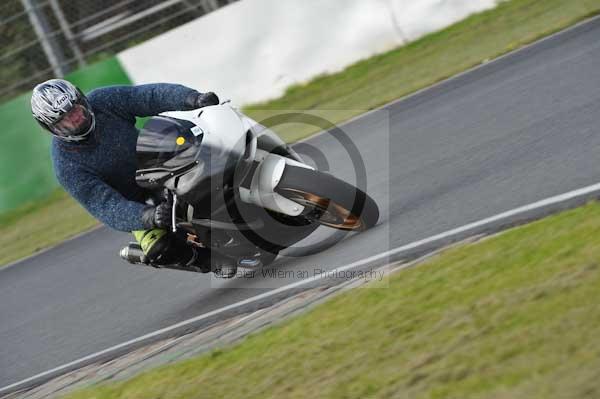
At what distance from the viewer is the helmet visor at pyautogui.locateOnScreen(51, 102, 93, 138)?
19.1 feet

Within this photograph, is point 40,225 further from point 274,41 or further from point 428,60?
point 428,60

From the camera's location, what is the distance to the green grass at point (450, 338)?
3361mm

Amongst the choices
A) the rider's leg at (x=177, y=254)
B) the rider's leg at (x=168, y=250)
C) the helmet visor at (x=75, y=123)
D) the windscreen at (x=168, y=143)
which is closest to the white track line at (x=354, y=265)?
the rider's leg at (x=177, y=254)

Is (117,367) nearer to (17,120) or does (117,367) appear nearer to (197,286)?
(197,286)

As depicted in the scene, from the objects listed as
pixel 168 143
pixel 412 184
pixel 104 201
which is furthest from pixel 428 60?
pixel 168 143

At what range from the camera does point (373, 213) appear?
6.20 metres

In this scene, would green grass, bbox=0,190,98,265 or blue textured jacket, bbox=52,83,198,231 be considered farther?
green grass, bbox=0,190,98,265

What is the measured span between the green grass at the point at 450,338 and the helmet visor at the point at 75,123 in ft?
5.48

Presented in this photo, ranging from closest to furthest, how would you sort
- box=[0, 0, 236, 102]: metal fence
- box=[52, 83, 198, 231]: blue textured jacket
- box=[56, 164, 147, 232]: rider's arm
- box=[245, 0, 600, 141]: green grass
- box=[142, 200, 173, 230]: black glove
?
box=[142, 200, 173, 230]: black glove < box=[56, 164, 147, 232]: rider's arm < box=[52, 83, 198, 231]: blue textured jacket < box=[245, 0, 600, 141]: green grass < box=[0, 0, 236, 102]: metal fence

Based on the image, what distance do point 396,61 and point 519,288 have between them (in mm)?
9055

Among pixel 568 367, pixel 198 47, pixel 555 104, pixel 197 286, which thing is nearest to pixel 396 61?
pixel 198 47

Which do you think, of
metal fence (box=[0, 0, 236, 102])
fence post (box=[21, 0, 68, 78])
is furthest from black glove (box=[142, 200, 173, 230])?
fence post (box=[21, 0, 68, 78])

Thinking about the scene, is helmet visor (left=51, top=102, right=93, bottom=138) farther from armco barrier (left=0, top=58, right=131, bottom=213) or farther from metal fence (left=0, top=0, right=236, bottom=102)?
metal fence (left=0, top=0, right=236, bottom=102)

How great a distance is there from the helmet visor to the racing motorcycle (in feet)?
1.86
